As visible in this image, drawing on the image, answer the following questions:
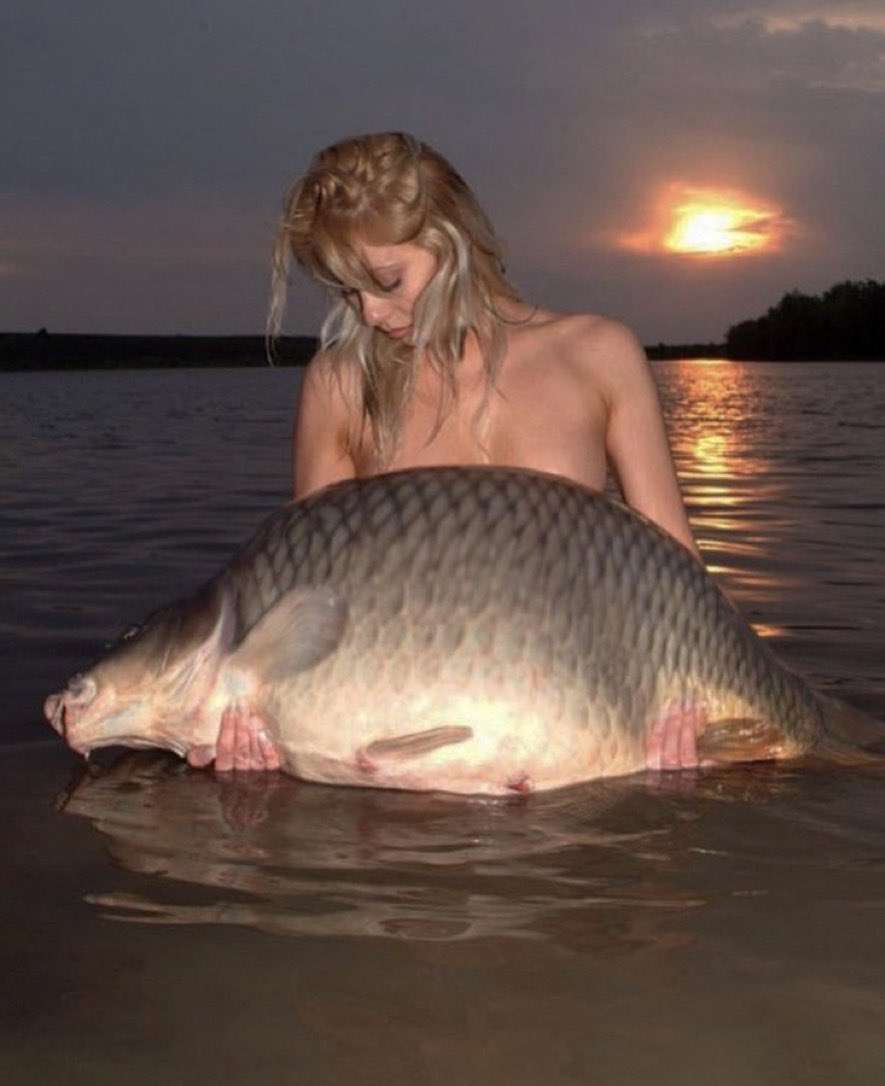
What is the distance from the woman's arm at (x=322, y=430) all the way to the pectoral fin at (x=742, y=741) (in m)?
1.39

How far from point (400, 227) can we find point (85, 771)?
147 cm

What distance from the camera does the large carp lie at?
3646 mm

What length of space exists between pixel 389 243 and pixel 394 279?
94 mm

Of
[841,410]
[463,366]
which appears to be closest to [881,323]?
[841,410]

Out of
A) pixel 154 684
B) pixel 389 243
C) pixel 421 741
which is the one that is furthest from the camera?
pixel 389 243

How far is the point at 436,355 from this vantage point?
15.3 ft

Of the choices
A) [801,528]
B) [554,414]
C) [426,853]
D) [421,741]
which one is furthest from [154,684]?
[801,528]

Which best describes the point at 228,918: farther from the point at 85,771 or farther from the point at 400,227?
the point at 400,227

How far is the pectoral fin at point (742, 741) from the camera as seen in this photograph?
390 centimetres

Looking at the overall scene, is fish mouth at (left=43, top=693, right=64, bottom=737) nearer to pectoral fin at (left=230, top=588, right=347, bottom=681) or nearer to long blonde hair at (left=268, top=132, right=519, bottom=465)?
pectoral fin at (left=230, top=588, right=347, bottom=681)

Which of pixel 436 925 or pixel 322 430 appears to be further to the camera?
pixel 322 430

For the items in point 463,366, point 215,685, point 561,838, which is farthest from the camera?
point 463,366

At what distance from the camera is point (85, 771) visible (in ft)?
13.9

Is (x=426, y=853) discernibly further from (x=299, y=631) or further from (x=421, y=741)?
(x=299, y=631)
